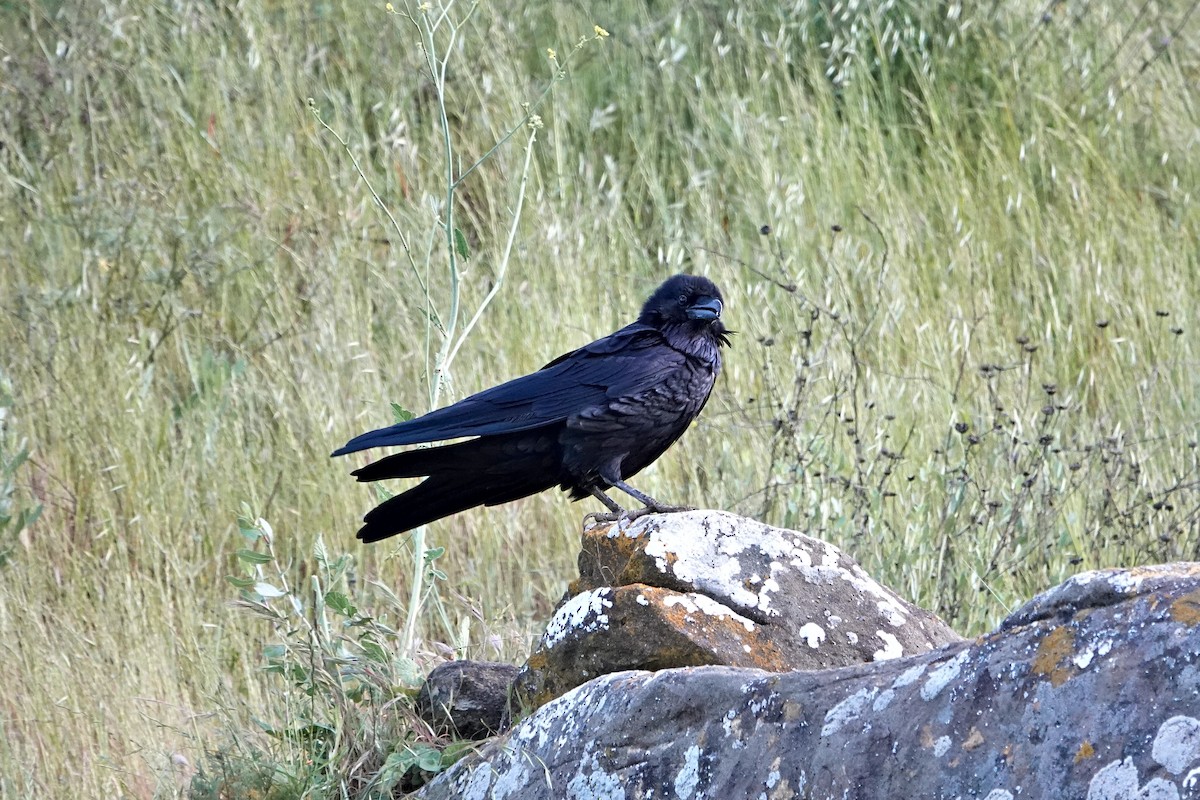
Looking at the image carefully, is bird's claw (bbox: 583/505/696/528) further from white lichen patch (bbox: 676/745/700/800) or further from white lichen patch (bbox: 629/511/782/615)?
white lichen patch (bbox: 676/745/700/800)

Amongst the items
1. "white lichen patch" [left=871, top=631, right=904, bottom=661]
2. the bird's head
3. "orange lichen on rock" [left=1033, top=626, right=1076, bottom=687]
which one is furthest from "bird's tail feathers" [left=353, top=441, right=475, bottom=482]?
"orange lichen on rock" [left=1033, top=626, right=1076, bottom=687]

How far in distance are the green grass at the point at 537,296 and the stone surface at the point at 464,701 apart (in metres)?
0.15

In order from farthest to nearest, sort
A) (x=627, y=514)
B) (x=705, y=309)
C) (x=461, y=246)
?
(x=705, y=309) → (x=461, y=246) → (x=627, y=514)

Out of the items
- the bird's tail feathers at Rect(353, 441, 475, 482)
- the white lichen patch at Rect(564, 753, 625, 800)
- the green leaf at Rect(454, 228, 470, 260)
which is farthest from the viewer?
the green leaf at Rect(454, 228, 470, 260)

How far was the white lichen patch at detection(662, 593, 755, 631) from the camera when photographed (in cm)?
263

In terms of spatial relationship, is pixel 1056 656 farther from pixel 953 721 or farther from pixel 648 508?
pixel 648 508

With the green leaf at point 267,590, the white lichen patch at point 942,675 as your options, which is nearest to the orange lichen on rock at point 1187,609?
the white lichen patch at point 942,675

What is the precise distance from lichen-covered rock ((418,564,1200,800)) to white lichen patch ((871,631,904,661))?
1.71 ft

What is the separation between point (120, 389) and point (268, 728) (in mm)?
2376

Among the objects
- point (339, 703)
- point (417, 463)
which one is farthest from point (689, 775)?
point (417, 463)

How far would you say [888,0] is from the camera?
6.61 meters

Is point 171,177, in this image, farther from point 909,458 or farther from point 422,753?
point 422,753

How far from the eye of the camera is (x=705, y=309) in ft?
11.7

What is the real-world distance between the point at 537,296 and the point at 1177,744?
4.11 meters
